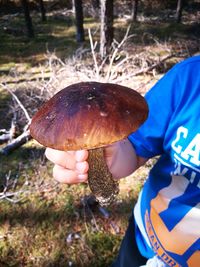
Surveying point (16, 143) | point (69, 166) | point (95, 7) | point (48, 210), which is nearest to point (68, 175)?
point (69, 166)

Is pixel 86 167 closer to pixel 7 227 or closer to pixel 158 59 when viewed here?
pixel 7 227

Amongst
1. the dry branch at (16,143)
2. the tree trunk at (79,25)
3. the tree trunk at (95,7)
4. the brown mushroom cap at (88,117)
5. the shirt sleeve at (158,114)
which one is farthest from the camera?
the tree trunk at (95,7)

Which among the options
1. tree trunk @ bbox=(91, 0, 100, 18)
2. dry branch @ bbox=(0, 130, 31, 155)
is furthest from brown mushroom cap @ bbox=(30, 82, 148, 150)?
tree trunk @ bbox=(91, 0, 100, 18)

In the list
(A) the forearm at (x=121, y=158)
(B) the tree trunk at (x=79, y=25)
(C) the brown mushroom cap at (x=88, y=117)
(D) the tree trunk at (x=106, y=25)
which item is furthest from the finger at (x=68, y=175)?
(B) the tree trunk at (x=79, y=25)

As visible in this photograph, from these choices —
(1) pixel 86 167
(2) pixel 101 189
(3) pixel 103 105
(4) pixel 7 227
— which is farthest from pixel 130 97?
(4) pixel 7 227

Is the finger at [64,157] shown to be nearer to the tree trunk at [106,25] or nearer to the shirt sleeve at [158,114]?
the shirt sleeve at [158,114]
